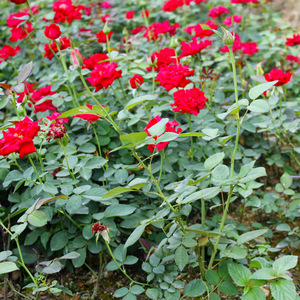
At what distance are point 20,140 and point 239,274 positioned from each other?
2.96 ft

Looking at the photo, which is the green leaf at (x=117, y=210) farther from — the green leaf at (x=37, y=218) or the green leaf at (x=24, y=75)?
the green leaf at (x=24, y=75)

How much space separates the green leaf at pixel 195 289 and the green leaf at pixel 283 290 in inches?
10.4

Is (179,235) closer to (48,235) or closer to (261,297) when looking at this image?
(261,297)

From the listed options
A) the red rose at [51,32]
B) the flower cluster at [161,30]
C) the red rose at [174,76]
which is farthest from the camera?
the flower cluster at [161,30]

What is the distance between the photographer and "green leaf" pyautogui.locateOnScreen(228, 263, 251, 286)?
3.95 ft

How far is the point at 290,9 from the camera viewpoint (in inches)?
175

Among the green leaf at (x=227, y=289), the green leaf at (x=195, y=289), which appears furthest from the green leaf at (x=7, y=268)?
the green leaf at (x=227, y=289)

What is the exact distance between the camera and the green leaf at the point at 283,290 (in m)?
1.08

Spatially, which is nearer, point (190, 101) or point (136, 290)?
point (136, 290)

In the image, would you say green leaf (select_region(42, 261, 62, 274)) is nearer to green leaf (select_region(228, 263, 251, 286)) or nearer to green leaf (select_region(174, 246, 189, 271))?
green leaf (select_region(174, 246, 189, 271))

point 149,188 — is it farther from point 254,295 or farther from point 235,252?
point 254,295

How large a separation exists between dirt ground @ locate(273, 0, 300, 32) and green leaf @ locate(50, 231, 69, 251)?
379 centimetres

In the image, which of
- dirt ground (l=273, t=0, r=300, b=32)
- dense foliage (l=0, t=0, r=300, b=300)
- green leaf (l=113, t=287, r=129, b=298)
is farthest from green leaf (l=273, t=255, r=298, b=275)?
dirt ground (l=273, t=0, r=300, b=32)

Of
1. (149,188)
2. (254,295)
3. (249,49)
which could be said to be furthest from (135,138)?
(249,49)
